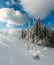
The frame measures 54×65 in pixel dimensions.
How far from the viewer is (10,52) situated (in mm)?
8359

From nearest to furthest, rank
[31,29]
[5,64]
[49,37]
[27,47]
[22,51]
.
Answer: [5,64] → [22,51] → [27,47] → [31,29] → [49,37]

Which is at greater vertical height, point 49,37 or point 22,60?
point 49,37

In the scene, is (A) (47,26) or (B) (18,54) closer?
(B) (18,54)

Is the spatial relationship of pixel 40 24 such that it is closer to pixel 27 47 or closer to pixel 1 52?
pixel 27 47

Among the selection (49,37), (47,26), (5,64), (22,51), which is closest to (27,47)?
(22,51)

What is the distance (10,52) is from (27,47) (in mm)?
1667

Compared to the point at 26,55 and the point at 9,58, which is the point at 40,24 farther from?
the point at 9,58

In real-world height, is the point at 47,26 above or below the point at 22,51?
above

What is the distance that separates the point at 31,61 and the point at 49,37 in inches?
315

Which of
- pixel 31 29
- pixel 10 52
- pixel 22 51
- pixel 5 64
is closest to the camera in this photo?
pixel 5 64

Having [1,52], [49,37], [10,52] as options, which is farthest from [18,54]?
[49,37]

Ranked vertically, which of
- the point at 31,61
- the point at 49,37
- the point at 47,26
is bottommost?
the point at 31,61

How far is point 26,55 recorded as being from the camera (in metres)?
8.68

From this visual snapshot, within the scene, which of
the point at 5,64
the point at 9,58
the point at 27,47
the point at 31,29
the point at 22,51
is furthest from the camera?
the point at 31,29
